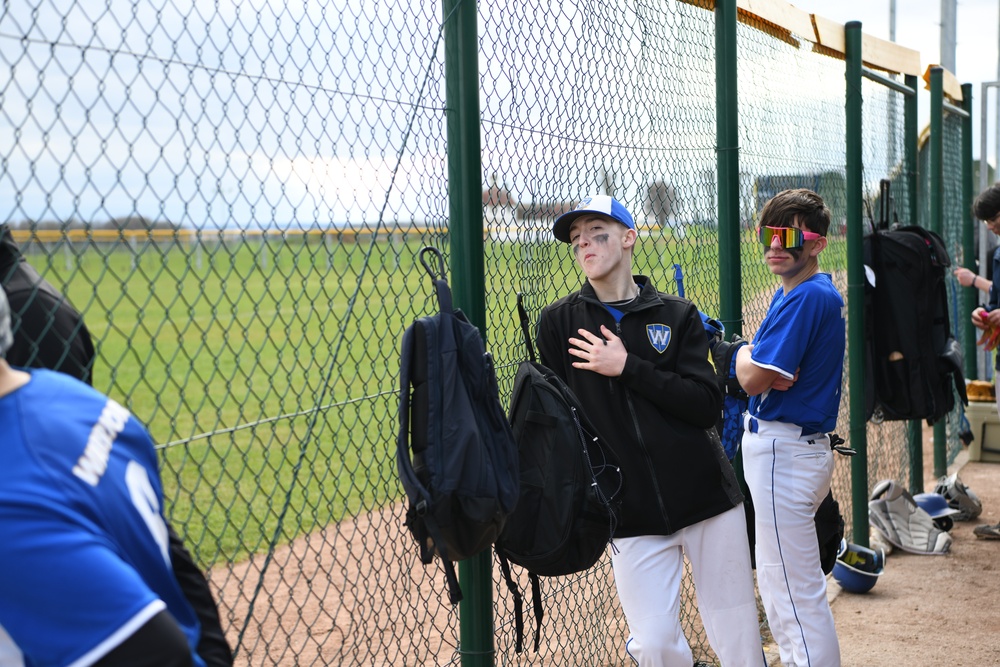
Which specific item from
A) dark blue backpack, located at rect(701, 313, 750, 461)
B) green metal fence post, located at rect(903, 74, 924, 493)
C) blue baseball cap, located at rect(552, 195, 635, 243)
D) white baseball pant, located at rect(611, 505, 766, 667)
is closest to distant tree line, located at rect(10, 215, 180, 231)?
blue baseball cap, located at rect(552, 195, 635, 243)

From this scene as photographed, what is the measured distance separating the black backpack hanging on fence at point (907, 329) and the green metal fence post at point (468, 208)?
3.70 metres

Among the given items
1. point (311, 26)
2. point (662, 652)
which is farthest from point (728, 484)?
point (311, 26)

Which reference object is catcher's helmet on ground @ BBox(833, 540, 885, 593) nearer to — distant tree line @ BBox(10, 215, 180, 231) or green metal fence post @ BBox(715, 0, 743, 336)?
green metal fence post @ BBox(715, 0, 743, 336)

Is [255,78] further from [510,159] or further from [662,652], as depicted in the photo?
[662,652]

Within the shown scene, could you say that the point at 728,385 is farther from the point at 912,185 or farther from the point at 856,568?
the point at 912,185

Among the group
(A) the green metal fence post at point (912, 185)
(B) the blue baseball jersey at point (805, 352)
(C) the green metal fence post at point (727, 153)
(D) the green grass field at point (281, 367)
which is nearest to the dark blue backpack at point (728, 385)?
(B) the blue baseball jersey at point (805, 352)

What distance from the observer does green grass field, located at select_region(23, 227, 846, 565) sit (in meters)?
2.58

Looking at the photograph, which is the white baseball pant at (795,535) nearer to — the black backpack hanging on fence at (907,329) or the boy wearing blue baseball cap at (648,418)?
the boy wearing blue baseball cap at (648,418)

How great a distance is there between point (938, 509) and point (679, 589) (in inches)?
172

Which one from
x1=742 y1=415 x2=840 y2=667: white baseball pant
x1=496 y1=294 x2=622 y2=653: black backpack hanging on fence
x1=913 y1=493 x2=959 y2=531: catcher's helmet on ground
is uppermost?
x1=496 y1=294 x2=622 y2=653: black backpack hanging on fence

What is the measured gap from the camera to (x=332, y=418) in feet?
43.9

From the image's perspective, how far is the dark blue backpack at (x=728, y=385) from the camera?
388 centimetres

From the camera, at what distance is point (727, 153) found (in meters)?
4.78

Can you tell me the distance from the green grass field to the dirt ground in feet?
5.95
